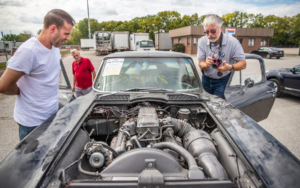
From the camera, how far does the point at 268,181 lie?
1.21m

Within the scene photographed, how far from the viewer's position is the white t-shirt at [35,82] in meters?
1.78

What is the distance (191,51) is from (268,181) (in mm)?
29531

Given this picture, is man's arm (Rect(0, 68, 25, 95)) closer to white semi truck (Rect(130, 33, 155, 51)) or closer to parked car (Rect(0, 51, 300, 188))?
parked car (Rect(0, 51, 300, 188))

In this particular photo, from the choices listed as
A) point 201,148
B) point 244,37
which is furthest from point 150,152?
point 244,37

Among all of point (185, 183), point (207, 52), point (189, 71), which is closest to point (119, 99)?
point (189, 71)

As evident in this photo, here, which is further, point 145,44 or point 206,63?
point 145,44

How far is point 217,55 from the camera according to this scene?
124 inches

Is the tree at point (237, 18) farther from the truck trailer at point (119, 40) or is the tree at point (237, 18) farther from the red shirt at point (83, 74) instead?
the red shirt at point (83, 74)

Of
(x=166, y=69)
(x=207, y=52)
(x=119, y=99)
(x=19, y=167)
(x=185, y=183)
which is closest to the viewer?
(x=185, y=183)

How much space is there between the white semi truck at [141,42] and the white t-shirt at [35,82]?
70.3 feet

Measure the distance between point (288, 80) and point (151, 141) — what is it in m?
6.34

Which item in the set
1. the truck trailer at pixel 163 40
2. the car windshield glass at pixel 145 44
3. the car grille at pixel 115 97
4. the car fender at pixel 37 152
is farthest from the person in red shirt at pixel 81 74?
the truck trailer at pixel 163 40

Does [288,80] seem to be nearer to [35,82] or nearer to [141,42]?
[35,82]

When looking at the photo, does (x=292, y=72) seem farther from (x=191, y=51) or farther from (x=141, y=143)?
(x=191, y=51)
